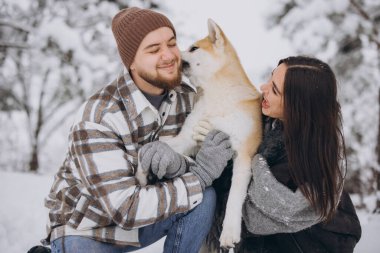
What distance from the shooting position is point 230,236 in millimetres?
→ 1952

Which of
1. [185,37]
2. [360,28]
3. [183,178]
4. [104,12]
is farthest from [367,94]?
[183,178]

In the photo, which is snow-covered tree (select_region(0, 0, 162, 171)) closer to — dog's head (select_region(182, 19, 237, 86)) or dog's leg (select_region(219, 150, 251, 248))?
dog's head (select_region(182, 19, 237, 86))

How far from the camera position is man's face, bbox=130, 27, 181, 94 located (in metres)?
2.10


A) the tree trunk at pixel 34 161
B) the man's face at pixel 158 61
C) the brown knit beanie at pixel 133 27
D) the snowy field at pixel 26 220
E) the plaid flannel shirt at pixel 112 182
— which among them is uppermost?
the brown knit beanie at pixel 133 27

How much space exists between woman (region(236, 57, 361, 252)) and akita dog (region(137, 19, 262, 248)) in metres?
0.08

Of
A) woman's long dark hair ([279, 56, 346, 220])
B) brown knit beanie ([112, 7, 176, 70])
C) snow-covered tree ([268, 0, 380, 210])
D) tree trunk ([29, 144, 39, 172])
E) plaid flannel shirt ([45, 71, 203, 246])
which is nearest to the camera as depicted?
plaid flannel shirt ([45, 71, 203, 246])

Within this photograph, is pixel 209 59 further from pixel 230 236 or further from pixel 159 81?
pixel 230 236

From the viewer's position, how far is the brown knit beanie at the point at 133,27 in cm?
210

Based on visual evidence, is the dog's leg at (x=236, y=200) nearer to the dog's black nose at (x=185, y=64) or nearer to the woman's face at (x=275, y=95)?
the woman's face at (x=275, y=95)

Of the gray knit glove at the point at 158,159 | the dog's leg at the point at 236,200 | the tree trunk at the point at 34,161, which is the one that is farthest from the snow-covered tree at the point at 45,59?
the dog's leg at the point at 236,200

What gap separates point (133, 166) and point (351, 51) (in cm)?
615

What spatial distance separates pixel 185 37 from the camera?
23.0 feet

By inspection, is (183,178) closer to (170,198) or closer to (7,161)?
(170,198)

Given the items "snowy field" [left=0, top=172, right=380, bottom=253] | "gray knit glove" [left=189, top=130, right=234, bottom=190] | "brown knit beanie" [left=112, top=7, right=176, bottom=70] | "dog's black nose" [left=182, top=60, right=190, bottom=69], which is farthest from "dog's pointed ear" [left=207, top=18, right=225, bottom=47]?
"snowy field" [left=0, top=172, right=380, bottom=253]
